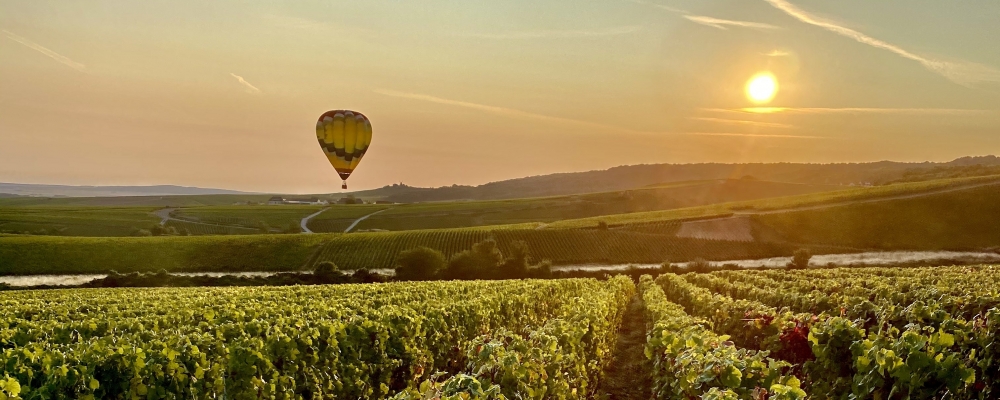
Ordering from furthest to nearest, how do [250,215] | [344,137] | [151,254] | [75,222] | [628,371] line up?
[250,215] → [75,222] → [151,254] → [344,137] → [628,371]

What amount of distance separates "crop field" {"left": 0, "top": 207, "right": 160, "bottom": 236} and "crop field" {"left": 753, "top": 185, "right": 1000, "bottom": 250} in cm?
9257

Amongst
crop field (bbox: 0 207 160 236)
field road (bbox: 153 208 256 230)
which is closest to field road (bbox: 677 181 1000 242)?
field road (bbox: 153 208 256 230)

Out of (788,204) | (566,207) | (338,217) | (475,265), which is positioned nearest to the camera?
(475,265)

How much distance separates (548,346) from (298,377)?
3547 mm

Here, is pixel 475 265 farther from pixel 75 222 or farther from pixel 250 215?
pixel 250 215

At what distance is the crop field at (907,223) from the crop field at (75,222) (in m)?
92.6

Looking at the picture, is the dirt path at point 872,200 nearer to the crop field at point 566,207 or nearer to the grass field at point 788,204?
the grass field at point 788,204

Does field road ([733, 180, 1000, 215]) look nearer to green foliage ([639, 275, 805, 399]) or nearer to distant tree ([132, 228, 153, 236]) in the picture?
distant tree ([132, 228, 153, 236])

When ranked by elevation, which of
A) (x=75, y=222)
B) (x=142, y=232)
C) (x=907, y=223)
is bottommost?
(x=142, y=232)

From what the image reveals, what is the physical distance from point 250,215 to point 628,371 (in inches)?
4568

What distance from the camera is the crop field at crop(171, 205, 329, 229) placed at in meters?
112

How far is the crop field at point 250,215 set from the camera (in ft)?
366

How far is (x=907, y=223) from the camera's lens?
3014 inches

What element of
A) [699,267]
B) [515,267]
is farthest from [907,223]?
[515,267]
